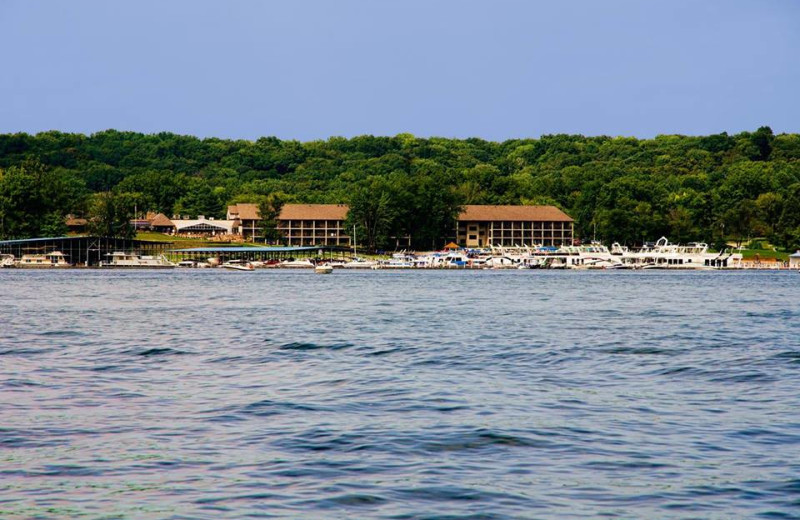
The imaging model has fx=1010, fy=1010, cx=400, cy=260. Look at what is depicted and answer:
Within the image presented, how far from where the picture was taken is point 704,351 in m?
30.7

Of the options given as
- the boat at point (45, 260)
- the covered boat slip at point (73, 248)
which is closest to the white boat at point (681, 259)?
the covered boat slip at point (73, 248)

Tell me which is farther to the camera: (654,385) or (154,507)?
(654,385)

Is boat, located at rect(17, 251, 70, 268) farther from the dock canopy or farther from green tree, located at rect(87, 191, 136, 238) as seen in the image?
the dock canopy

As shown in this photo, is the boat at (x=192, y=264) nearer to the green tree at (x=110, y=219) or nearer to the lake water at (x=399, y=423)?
the green tree at (x=110, y=219)

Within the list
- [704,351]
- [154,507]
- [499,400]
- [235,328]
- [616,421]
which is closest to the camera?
[154,507]

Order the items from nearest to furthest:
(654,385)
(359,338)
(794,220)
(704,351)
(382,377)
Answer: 1. (654,385)
2. (382,377)
3. (704,351)
4. (359,338)
5. (794,220)

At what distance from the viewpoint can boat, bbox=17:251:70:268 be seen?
16312 centimetres

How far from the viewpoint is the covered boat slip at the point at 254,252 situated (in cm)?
17438

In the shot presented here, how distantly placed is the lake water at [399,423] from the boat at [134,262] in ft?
427

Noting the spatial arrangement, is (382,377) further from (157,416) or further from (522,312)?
(522,312)

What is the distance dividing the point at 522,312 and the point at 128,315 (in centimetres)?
1934

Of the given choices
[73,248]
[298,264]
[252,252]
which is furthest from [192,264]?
[73,248]

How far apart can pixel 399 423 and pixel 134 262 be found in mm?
156404

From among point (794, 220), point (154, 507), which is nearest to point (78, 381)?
point (154, 507)
